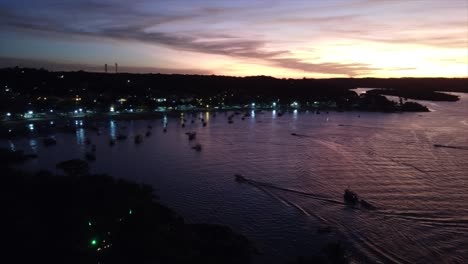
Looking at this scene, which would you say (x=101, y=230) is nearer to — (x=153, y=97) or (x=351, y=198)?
(x=351, y=198)

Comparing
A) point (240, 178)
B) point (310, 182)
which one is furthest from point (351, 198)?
point (240, 178)

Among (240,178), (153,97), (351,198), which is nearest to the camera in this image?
(351,198)

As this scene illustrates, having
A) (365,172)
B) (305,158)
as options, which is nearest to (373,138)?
(305,158)

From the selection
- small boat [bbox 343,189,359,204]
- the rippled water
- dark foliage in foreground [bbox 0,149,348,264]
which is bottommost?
the rippled water

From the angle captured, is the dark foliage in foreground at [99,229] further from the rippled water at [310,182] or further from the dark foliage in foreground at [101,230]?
the rippled water at [310,182]

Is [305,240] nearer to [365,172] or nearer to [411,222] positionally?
[411,222]

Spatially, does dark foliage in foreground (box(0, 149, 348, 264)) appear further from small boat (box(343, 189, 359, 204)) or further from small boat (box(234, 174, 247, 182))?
small boat (box(234, 174, 247, 182))

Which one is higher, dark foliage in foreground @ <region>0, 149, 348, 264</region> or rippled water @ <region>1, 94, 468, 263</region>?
dark foliage in foreground @ <region>0, 149, 348, 264</region>

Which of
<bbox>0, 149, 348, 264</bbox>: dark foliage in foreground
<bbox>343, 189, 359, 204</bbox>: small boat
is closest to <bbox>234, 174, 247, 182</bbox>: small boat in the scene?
<bbox>343, 189, 359, 204</bbox>: small boat

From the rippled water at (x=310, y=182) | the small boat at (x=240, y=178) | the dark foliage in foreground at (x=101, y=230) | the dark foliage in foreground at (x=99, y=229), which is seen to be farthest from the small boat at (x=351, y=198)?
the dark foliage in foreground at (x=99, y=229)
